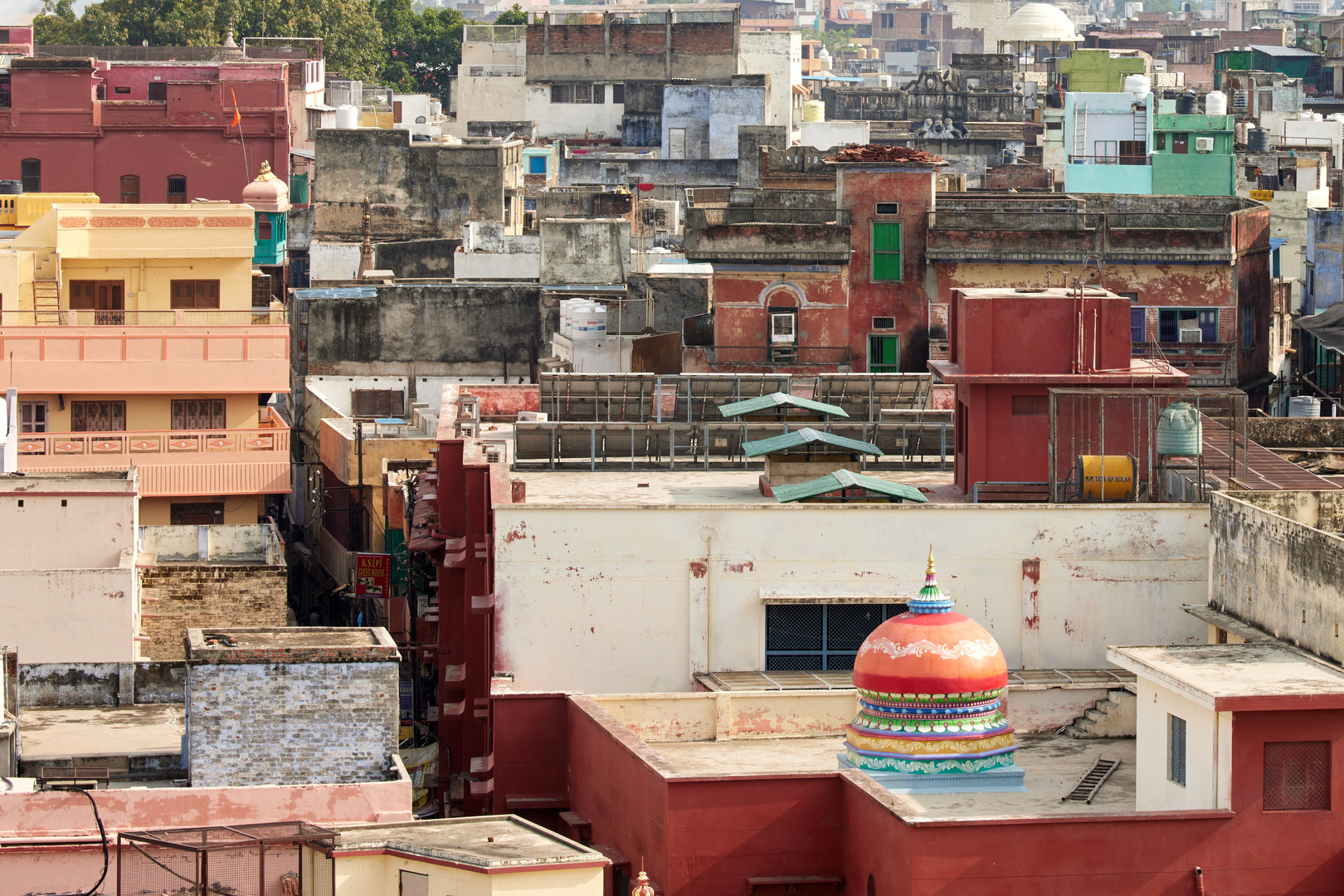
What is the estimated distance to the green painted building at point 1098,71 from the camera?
106062mm

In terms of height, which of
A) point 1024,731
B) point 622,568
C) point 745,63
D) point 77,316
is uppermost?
point 745,63

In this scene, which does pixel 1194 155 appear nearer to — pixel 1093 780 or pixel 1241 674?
pixel 1093 780

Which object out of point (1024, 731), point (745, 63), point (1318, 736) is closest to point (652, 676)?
point (1024, 731)

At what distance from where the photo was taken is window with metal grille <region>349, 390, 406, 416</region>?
58250mm

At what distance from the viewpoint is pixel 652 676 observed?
108 ft

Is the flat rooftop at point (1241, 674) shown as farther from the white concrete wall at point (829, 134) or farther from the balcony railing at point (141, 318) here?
the white concrete wall at point (829, 134)

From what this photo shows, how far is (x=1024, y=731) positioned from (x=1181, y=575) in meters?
3.39

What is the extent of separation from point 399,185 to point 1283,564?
174ft

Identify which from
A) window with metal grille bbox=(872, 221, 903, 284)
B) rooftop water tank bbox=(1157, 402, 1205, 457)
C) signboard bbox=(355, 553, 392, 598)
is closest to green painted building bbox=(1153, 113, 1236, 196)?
window with metal grille bbox=(872, 221, 903, 284)

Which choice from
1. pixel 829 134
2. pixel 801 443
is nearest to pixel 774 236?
pixel 801 443

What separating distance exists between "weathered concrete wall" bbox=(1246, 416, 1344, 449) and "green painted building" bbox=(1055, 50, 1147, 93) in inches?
2623

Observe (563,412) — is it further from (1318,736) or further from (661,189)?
(661,189)

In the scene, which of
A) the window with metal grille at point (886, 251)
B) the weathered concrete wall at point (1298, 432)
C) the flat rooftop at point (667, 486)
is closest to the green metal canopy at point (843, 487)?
the flat rooftop at point (667, 486)

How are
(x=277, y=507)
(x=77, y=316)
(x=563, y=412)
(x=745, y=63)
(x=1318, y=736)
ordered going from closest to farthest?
1. (x=1318, y=736)
2. (x=563, y=412)
3. (x=77, y=316)
4. (x=277, y=507)
5. (x=745, y=63)
